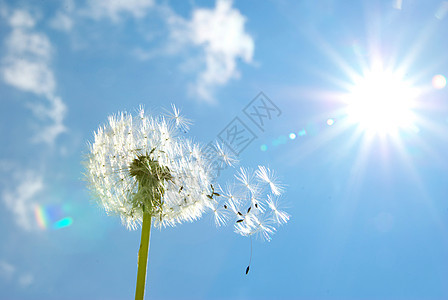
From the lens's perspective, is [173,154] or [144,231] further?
[173,154]

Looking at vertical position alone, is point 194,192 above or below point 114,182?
above

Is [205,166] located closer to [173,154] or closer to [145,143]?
[173,154]

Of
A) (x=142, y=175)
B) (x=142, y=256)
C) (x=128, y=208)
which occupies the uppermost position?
(x=142, y=175)

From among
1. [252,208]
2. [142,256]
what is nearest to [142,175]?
[142,256]

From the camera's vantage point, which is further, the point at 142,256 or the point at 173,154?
the point at 173,154

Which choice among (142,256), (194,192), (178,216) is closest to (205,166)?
(194,192)

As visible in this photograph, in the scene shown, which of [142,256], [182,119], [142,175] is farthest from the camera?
[182,119]

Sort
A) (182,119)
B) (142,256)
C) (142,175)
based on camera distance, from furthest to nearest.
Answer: (182,119), (142,175), (142,256)

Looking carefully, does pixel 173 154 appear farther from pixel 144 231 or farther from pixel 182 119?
pixel 144 231

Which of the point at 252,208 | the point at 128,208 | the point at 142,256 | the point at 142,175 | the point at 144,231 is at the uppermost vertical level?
the point at 252,208
